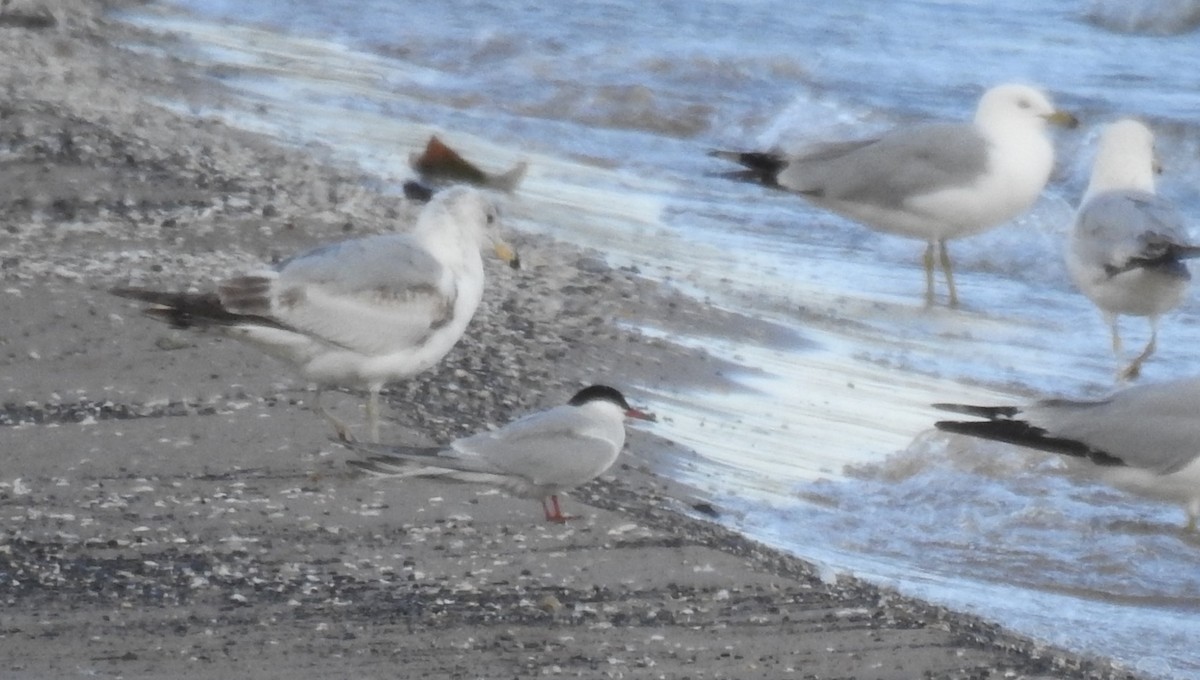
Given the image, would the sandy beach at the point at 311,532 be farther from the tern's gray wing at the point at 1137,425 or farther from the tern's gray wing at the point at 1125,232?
the tern's gray wing at the point at 1125,232

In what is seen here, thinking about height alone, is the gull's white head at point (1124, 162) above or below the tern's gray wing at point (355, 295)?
above

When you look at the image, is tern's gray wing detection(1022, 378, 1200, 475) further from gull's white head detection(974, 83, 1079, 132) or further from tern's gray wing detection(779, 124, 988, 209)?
gull's white head detection(974, 83, 1079, 132)

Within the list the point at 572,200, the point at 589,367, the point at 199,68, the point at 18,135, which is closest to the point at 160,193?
the point at 18,135

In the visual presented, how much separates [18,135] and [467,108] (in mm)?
5457

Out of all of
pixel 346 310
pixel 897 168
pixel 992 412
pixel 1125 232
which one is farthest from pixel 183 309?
pixel 897 168

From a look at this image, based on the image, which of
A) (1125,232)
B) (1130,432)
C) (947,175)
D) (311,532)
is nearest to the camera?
(311,532)

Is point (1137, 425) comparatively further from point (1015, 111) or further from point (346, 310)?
point (1015, 111)

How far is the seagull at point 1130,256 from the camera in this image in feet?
25.8

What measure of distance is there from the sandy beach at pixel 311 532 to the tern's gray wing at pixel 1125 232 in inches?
73.2

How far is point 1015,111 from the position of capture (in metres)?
9.18

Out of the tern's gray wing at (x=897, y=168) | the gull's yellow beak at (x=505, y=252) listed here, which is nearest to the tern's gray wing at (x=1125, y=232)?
the tern's gray wing at (x=897, y=168)

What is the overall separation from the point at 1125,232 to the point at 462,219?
131 inches

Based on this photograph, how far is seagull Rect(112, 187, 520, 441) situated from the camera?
5.02 m

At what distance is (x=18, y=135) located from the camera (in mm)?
7473
